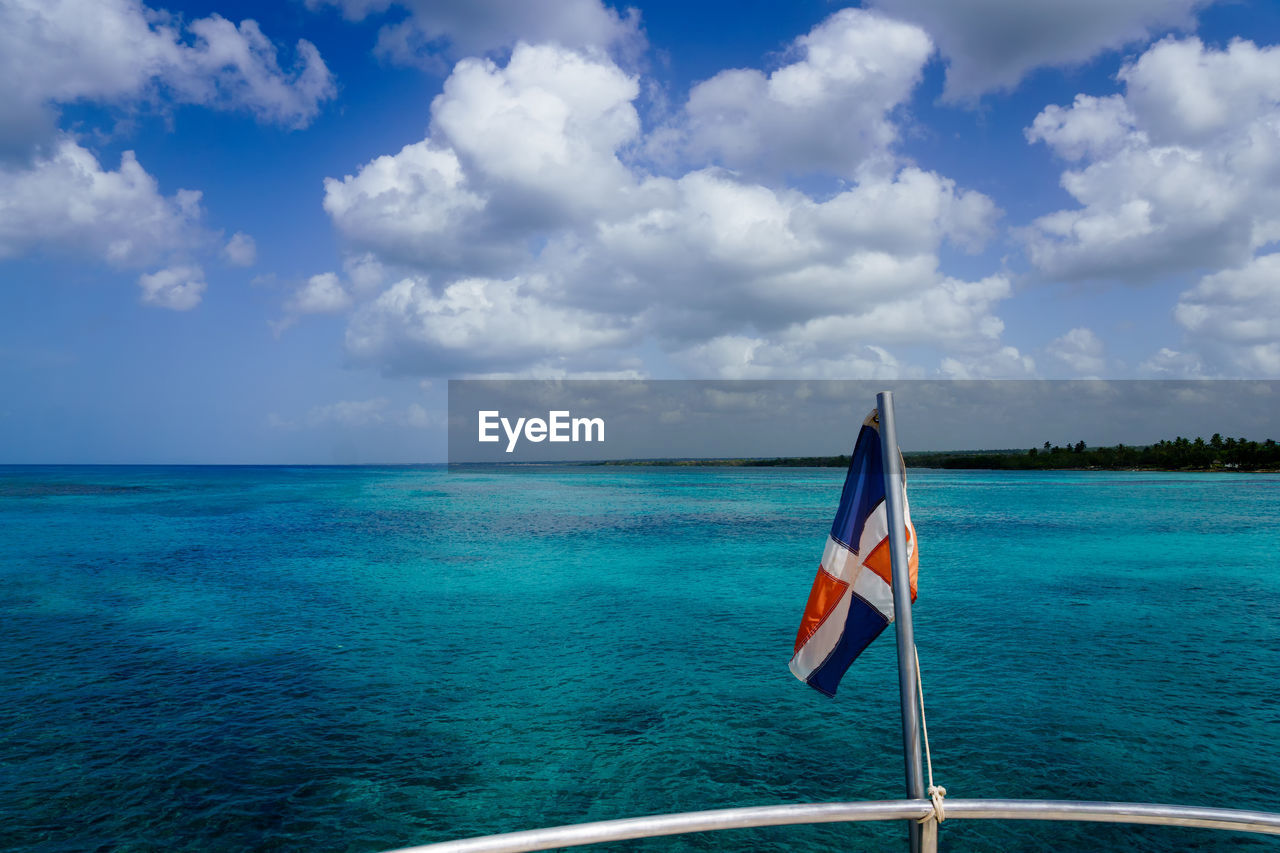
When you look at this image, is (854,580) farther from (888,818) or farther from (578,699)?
(578,699)

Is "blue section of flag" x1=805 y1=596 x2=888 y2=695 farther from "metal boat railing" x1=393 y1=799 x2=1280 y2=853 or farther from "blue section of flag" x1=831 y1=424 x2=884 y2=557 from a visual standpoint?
"metal boat railing" x1=393 y1=799 x2=1280 y2=853

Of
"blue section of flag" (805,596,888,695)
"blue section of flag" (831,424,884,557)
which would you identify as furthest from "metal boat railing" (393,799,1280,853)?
"blue section of flag" (831,424,884,557)

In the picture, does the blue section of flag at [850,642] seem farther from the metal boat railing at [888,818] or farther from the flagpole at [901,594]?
the metal boat railing at [888,818]

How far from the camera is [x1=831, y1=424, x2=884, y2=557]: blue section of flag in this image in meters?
4.24

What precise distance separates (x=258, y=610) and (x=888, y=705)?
17.1 metres

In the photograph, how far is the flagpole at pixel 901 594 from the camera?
10.7 ft

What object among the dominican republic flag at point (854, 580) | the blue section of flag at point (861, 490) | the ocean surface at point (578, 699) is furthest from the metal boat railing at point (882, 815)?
the ocean surface at point (578, 699)

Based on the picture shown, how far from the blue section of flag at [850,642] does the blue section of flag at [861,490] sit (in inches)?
15.2

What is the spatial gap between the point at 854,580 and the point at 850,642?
0.42m

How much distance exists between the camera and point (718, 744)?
10.2 meters

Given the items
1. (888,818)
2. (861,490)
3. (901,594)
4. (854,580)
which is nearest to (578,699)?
(854,580)

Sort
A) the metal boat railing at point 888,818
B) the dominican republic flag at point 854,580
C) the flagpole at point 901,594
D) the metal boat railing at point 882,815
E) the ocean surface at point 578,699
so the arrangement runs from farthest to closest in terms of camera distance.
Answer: the ocean surface at point 578,699, the dominican republic flag at point 854,580, the flagpole at point 901,594, the metal boat railing at point 882,815, the metal boat railing at point 888,818

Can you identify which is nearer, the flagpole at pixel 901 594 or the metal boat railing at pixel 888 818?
the metal boat railing at pixel 888 818

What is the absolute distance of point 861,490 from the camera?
4301 mm
